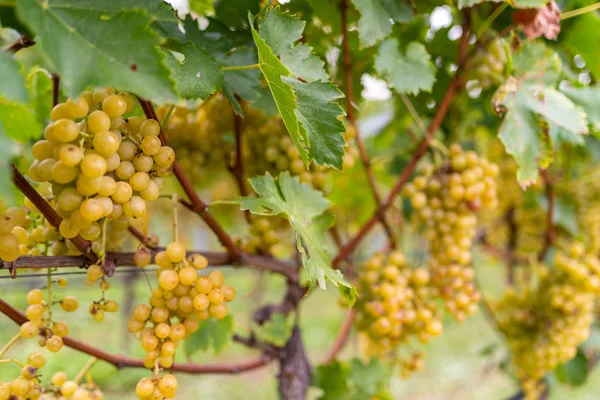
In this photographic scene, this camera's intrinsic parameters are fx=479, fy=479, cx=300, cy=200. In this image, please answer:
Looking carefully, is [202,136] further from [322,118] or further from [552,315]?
[552,315]

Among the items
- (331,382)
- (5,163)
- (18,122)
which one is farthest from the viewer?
(331,382)

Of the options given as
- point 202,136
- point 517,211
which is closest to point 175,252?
point 202,136

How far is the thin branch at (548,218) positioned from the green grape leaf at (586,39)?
0.33 meters

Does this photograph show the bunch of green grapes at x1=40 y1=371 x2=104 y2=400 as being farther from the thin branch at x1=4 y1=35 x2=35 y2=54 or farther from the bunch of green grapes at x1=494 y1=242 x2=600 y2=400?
the bunch of green grapes at x1=494 y1=242 x2=600 y2=400

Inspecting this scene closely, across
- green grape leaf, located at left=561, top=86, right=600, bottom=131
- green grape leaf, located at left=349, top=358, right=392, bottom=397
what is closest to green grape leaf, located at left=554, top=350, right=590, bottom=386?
green grape leaf, located at left=349, top=358, right=392, bottom=397

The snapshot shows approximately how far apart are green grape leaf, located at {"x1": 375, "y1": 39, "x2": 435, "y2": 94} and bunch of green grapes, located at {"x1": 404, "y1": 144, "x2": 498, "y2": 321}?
19 cm

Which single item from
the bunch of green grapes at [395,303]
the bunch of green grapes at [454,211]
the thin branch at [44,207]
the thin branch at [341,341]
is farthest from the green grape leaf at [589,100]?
the thin branch at [44,207]

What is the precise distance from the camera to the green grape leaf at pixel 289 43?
57cm

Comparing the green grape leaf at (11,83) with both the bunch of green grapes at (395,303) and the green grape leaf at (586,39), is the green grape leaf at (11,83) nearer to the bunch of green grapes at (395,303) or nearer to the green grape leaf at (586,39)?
the bunch of green grapes at (395,303)

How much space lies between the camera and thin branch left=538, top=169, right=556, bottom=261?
49.8 inches

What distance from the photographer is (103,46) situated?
378 millimetres

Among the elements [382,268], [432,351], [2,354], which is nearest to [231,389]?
[432,351]

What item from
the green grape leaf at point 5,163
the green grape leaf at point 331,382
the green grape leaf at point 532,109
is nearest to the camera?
the green grape leaf at point 5,163

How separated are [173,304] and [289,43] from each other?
340mm
